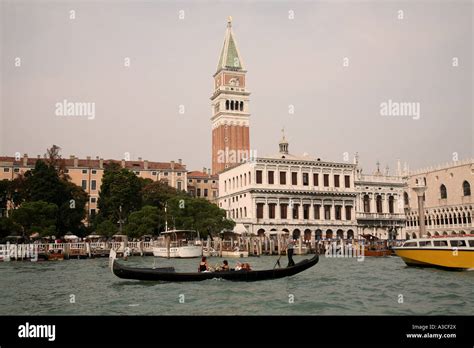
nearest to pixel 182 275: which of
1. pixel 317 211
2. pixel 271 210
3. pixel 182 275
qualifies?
pixel 182 275

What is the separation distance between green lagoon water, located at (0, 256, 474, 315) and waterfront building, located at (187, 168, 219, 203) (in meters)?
46.9

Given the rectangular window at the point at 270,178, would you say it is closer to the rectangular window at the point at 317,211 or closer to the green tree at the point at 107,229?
the rectangular window at the point at 317,211

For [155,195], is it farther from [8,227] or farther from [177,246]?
[8,227]

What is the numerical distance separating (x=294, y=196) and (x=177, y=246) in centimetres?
1564

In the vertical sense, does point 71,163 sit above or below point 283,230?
above

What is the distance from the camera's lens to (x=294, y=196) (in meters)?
47.0

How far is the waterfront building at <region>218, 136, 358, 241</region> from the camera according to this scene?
150ft

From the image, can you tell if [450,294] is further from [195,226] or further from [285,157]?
[285,157]

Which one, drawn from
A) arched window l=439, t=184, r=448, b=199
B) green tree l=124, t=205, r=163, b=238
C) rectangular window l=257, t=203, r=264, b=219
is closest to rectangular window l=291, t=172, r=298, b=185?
rectangular window l=257, t=203, r=264, b=219

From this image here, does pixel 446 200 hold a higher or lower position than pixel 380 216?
higher

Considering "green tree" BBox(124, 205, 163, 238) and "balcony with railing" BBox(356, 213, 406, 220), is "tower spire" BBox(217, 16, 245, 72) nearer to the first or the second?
"balcony with railing" BBox(356, 213, 406, 220)
